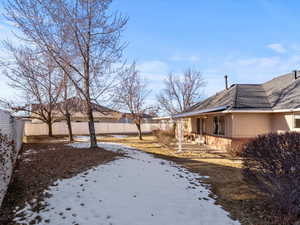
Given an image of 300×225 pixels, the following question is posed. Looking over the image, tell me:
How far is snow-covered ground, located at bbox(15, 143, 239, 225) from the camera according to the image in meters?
3.11

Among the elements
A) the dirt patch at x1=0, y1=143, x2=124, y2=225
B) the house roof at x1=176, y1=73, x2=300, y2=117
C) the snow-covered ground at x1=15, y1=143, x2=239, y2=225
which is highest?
the house roof at x1=176, y1=73, x2=300, y2=117

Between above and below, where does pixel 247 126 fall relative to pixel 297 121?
below

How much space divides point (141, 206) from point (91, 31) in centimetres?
792

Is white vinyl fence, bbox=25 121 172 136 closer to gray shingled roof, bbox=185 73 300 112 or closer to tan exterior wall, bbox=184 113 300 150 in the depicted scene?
gray shingled roof, bbox=185 73 300 112

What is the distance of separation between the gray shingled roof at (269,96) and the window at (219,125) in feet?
3.72

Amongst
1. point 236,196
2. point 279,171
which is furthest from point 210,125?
point 279,171

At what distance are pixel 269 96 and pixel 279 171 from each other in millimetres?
10041

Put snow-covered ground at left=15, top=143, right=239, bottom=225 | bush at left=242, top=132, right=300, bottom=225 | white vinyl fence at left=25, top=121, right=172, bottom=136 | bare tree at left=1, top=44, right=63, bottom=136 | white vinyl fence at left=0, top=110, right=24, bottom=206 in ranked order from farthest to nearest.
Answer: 1. white vinyl fence at left=25, top=121, right=172, bottom=136
2. bare tree at left=1, top=44, right=63, bottom=136
3. white vinyl fence at left=0, top=110, right=24, bottom=206
4. bush at left=242, top=132, right=300, bottom=225
5. snow-covered ground at left=15, top=143, right=239, bottom=225

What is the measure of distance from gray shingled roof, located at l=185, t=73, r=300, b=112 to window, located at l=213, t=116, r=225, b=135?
1132 mm

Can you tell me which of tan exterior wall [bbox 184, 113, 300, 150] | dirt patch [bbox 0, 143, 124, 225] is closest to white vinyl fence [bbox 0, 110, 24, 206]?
dirt patch [bbox 0, 143, 124, 225]

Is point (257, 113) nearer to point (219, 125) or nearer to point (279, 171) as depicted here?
point (219, 125)

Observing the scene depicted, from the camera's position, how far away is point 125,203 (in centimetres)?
367

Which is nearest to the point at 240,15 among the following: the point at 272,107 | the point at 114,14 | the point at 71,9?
the point at 272,107

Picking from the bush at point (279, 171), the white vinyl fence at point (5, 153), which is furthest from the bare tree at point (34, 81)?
the bush at point (279, 171)
